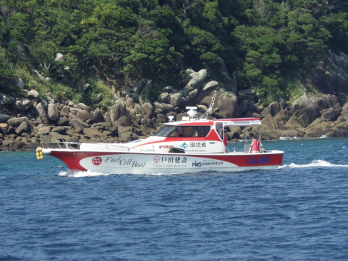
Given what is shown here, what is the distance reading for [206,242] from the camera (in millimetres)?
12859

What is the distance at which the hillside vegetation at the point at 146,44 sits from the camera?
150ft

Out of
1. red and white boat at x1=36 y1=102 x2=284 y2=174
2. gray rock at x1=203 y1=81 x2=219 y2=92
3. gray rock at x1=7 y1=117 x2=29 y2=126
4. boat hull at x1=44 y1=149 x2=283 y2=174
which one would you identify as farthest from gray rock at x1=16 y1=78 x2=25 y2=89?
boat hull at x1=44 y1=149 x2=283 y2=174

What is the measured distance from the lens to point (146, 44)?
159 feet

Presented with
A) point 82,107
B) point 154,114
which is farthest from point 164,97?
point 82,107

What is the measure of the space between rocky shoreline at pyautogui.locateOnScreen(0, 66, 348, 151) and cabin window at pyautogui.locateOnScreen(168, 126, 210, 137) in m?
16.1

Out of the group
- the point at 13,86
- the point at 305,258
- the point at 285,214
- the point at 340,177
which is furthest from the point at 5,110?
the point at 305,258

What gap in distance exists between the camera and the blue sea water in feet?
40.3

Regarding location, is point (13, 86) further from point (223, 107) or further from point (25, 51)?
point (223, 107)

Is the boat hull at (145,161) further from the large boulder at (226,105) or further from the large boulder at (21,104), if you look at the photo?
the large boulder at (226,105)

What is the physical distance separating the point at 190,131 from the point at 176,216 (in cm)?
795

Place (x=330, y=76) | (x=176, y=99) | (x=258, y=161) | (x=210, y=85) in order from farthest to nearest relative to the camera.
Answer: (x=330, y=76)
(x=210, y=85)
(x=176, y=99)
(x=258, y=161)

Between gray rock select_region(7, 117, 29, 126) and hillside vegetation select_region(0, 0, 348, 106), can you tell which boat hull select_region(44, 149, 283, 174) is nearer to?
gray rock select_region(7, 117, 29, 126)

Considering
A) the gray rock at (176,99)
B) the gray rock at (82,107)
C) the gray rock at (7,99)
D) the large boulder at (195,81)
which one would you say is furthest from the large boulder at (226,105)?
the gray rock at (7,99)

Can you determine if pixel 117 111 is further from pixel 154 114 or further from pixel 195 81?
pixel 195 81
